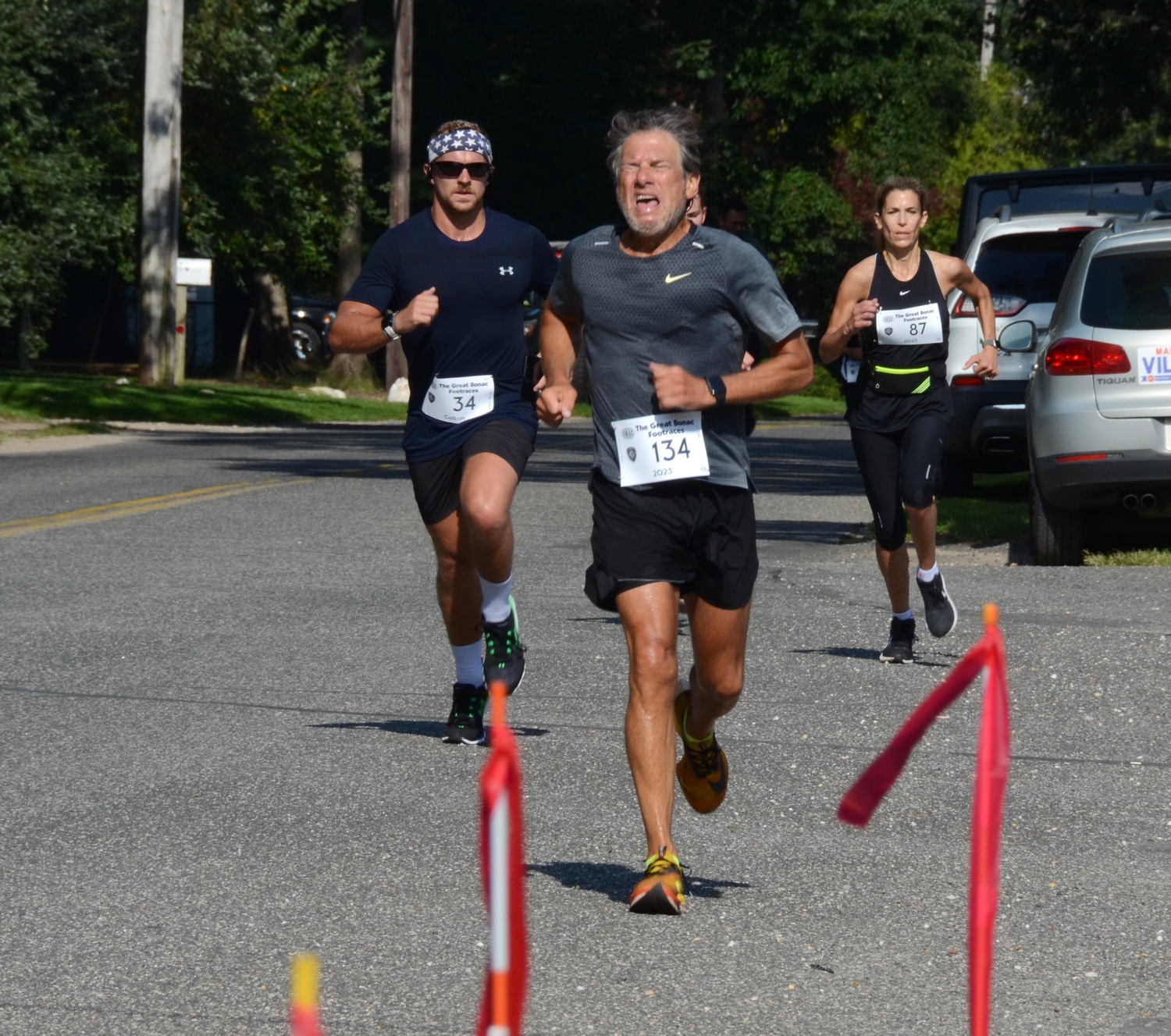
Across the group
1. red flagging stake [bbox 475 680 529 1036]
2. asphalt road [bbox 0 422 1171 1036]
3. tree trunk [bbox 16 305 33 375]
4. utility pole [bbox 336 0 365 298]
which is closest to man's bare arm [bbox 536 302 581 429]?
asphalt road [bbox 0 422 1171 1036]

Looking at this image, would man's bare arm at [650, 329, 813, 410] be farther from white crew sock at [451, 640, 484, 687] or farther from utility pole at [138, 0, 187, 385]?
utility pole at [138, 0, 187, 385]

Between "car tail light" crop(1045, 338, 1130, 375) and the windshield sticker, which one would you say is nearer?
the windshield sticker

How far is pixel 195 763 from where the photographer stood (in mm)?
6578

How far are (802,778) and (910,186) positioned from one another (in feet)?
10.5

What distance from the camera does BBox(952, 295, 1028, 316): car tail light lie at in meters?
14.0

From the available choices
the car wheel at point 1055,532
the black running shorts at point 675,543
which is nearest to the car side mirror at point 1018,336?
the car wheel at point 1055,532

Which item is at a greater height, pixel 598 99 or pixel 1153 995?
pixel 598 99

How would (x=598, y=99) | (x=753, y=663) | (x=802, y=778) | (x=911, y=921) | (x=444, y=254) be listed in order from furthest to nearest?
(x=598, y=99), (x=753, y=663), (x=444, y=254), (x=802, y=778), (x=911, y=921)

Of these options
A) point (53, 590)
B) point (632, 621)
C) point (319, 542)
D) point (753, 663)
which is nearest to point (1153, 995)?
point (632, 621)

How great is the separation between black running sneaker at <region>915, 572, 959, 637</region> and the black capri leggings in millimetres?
248

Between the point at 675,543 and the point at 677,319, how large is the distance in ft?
1.79

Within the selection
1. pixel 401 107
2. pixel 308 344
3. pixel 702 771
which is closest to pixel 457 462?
pixel 702 771

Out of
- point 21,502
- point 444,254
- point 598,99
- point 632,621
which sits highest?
point 598,99

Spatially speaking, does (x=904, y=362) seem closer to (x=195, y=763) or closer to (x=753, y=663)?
(x=753, y=663)
